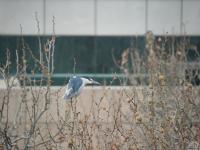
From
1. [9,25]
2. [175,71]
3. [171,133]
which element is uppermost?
[9,25]

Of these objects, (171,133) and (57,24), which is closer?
(171,133)

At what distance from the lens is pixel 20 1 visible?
1805cm

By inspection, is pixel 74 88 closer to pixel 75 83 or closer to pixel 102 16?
pixel 75 83

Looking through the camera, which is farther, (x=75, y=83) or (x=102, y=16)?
(x=102, y=16)

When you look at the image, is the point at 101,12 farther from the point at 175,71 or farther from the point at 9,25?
the point at 175,71

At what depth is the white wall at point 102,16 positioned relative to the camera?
1812 centimetres

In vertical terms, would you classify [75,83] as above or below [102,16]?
below

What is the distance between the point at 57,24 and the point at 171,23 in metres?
3.57

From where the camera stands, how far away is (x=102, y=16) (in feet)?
60.4

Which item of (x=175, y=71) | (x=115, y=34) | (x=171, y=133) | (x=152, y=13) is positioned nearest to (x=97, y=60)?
(x=115, y=34)

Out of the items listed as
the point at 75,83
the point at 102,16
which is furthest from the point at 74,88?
the point at 102,16

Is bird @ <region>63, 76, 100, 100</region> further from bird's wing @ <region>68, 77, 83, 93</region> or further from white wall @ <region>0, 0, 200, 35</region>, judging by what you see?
white wall @ <region>0, 0, 200, 35</region>

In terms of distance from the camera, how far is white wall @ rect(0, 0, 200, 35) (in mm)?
18125

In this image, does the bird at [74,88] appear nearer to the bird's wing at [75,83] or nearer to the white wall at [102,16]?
the bird's wing at [75,83]
